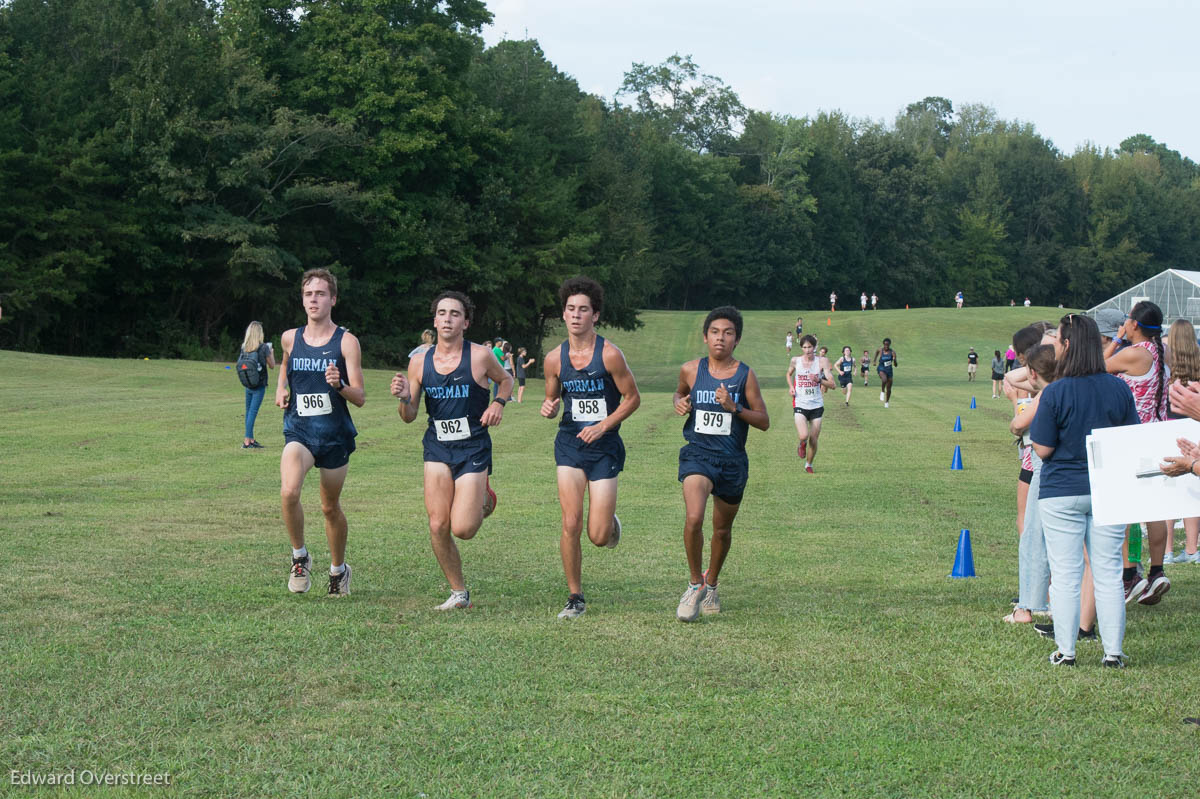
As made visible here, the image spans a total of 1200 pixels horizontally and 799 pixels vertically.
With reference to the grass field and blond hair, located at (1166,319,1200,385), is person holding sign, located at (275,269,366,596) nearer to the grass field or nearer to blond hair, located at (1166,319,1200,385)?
the grass field

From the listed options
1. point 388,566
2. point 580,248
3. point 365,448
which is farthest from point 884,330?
point 388,566

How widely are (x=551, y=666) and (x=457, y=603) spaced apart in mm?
1719

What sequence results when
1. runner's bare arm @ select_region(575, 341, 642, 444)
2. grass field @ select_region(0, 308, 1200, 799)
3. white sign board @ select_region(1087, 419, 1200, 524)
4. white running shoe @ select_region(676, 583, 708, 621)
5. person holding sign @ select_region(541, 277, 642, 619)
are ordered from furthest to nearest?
person holding sign @ select_region(541, 277, 642, 619) < runner's bare arm @ select_region(575, 341, 642, 444) < white running shoe @ select_region(676, 583, 708, 621) < white sign board @ select_region(1087, 419, 1200, 524) < grass field @ select_region(0, 308, 1200, 799)

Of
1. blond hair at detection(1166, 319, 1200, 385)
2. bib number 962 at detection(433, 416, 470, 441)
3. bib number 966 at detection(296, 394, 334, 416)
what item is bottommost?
bib number 962 at detection(433, 416, 470, 441)

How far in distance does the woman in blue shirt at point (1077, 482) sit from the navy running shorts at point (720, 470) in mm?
2039

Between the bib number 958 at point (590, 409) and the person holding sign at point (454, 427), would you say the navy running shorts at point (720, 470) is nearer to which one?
the bib number 958 at point (590, 409)

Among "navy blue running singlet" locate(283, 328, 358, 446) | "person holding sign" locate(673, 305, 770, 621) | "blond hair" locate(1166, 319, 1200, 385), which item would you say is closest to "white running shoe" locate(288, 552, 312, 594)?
"navy blue running singlet" locate(283, 328, 358, 446)

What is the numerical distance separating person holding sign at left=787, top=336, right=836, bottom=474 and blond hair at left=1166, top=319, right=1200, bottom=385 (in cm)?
1042

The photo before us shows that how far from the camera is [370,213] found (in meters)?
50.1

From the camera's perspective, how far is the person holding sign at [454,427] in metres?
7.78

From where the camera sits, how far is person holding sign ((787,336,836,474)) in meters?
18.3

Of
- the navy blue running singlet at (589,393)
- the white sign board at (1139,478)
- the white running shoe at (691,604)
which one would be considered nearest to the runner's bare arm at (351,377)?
the navy blue running singlet at (589,393)

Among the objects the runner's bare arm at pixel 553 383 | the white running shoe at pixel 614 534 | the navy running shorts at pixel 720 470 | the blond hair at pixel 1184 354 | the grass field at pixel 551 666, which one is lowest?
the grass field at pixel 551 666

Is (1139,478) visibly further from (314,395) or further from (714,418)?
(314,395)
